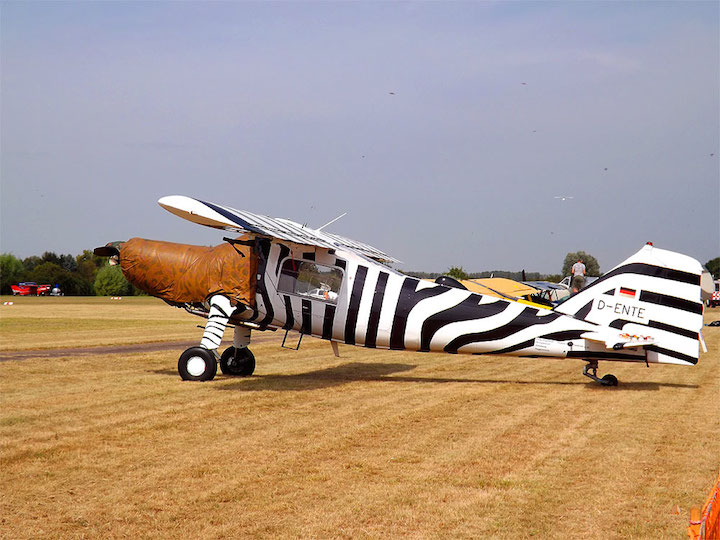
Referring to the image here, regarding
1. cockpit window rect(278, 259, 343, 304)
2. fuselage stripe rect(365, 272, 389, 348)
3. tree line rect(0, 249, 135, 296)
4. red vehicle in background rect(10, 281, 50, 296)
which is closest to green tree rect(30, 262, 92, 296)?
tree line rect(0, 249, 135, 296)

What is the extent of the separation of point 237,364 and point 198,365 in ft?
4.76

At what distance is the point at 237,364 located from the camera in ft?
48.6

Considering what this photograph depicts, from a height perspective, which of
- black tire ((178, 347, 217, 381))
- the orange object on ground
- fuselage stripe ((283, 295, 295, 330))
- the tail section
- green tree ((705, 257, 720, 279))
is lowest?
black tire ((178, 347, 217, 381))

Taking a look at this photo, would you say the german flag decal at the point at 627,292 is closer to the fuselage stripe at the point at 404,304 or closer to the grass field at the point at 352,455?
the grass field at the point at 352,455

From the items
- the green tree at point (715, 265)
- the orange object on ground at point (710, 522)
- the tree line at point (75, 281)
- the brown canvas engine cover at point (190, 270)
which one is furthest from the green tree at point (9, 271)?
the green tree at point (715, 265)

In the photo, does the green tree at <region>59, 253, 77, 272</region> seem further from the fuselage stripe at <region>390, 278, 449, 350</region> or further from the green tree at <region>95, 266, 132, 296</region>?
the fuselage stripe at <region>390, 278, 449, 350</region>

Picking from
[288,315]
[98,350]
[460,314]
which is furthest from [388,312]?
[98,350]

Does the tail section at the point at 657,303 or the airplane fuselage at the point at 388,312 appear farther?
the airplane fuselage at the point at 388,312

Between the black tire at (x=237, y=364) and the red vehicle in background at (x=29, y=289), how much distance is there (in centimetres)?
7966

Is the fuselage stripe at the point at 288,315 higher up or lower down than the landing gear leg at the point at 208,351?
higher up

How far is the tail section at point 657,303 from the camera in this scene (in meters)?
11.9

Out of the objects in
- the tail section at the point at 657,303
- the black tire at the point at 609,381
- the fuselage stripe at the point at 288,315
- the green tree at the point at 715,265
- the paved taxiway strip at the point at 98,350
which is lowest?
the paved taxiway strip at the point at 98,350

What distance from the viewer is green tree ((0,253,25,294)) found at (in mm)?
97988

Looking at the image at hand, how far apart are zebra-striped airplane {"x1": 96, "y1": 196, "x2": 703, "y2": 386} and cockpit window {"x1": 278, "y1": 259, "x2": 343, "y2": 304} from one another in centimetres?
2
